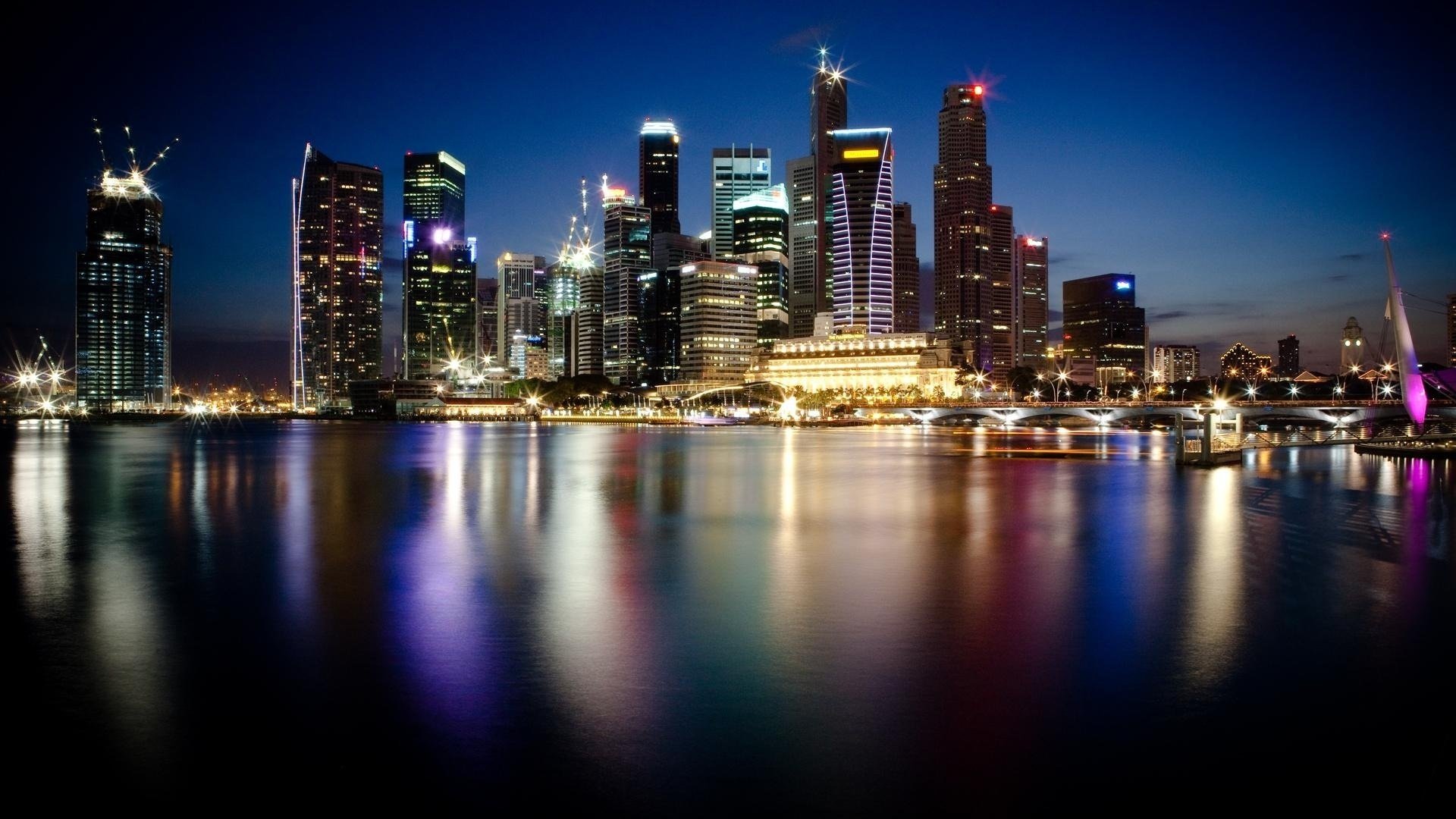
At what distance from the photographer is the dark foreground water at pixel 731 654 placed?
7398 mm

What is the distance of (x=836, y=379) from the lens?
650 ft

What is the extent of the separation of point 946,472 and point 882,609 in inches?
1210

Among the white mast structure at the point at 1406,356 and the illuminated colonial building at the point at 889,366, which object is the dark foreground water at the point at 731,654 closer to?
the white mast structure at the point at 1406,356

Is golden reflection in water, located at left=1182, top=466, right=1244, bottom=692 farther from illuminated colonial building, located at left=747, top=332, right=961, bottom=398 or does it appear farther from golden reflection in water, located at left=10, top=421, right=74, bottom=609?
illuminated colonial building, located at left=747, top=332, right=961, bottom=398

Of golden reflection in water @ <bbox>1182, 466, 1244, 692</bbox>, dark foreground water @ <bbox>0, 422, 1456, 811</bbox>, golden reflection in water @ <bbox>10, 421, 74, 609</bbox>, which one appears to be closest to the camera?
dark foreground water @ <bbox>0, 422, 1456, 811</bbox>

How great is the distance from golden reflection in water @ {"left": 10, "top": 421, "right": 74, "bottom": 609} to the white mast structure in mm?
63961

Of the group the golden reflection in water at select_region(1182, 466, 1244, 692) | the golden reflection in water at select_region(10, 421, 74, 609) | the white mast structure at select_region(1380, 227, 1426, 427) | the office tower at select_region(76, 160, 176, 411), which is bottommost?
the golden reflection in water at select_region(1182, 466, 1244, 692)

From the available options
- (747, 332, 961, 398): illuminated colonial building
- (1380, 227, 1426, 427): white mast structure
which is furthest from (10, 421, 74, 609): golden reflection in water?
(747, 332, 961, 398): illuminated colonial building

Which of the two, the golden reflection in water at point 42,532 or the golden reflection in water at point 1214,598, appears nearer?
the golden reflection in water at point 1214,598

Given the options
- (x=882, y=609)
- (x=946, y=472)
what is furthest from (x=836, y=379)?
(x=882, y=609)

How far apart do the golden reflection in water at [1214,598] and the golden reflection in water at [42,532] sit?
603 inches

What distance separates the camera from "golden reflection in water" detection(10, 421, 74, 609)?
48.1 ft

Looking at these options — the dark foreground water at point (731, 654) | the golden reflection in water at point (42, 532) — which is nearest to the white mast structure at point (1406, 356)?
the dark foreground water at point (731, 654)

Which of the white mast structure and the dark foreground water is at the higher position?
the white mast structure
